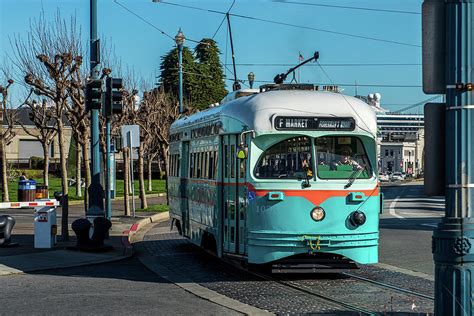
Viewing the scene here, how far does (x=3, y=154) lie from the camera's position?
116 feet

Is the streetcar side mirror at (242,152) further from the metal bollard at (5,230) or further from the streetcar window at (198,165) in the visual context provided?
the metal bollard at (5,230)

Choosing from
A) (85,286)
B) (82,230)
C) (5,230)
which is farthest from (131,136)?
(85,286)

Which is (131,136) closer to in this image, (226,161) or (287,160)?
(226,161)

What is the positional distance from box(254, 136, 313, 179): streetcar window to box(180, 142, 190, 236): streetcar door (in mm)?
5037

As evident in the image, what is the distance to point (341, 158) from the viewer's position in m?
12.7

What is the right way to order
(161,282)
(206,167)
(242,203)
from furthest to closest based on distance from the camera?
(206,167), (161,282), (242,203)

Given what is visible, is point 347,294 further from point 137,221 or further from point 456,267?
point 137,221

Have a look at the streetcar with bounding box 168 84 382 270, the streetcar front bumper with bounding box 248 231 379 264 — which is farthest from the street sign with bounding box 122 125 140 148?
the streetcar front bumper with bounding box 248 231 379 264

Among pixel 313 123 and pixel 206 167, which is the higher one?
pixel 313 123

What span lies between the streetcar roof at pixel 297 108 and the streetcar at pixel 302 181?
0.05 ft

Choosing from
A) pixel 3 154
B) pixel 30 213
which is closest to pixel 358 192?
pixel 30 213

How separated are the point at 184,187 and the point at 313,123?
5.78 metres

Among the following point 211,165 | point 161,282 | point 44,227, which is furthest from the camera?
point 44,227

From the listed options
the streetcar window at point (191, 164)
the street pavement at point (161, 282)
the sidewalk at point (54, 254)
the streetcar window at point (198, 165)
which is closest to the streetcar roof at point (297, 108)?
the street pavement at point (161, 282)
